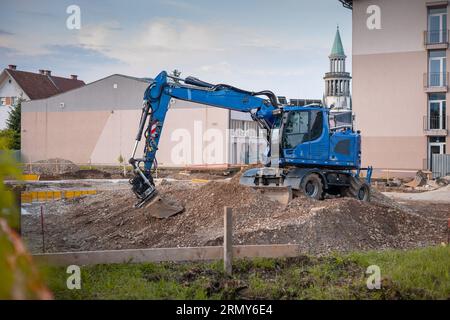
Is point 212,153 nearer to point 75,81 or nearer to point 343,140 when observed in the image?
point 343,140

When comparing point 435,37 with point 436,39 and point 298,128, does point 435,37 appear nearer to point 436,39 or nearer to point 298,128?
point 436,39

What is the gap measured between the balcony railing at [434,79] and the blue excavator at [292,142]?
816 inches

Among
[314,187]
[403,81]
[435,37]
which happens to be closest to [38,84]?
[403,81]

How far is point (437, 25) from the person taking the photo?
119 ft

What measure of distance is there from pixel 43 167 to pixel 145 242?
3045cm

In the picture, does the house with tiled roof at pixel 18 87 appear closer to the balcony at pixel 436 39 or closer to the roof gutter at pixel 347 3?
the roof gutter at pixel 347 3

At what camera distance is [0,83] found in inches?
2179

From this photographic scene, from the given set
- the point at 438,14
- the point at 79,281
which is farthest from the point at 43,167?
the point at 79,281

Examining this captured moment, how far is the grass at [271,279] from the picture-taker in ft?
22.9

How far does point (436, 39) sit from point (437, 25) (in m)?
0.85

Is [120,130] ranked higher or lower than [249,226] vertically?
higher

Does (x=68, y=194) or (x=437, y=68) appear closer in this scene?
(x=68, y=194)

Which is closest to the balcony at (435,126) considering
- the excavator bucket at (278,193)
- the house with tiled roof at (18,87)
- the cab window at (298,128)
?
the cab window at (298,128)

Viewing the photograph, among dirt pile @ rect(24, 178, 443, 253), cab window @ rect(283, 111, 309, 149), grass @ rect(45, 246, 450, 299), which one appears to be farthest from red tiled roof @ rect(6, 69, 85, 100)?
grass @ rect(45, 246, 450, 299)
